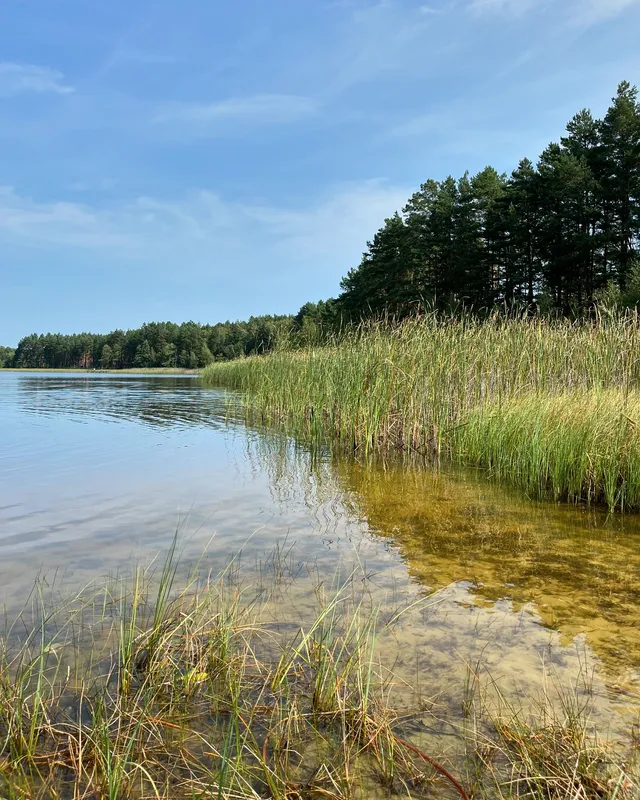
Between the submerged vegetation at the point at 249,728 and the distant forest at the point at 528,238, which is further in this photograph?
the distant forest at the point at 528,238

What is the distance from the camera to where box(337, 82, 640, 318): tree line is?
28.6 metres

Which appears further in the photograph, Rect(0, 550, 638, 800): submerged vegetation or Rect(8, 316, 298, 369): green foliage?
Rect(8, 316, 298, 369): green foliage

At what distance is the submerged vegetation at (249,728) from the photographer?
164cm

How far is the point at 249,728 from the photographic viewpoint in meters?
1.89

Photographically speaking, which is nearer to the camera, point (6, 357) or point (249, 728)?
point (249, 728)

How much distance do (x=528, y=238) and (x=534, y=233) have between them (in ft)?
1.62

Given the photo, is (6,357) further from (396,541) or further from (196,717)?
(196,717)

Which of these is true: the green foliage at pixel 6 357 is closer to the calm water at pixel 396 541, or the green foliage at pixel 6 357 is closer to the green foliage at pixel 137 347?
the green foliage at pixel 137 347

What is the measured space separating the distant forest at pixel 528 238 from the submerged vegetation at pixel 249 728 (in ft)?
42.9

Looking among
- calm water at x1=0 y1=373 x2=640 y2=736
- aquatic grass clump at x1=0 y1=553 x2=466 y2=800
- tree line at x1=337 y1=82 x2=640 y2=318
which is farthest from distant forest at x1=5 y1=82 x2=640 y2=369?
aquatic grass clump at x1=0 y1=553 x2=466 y2=800

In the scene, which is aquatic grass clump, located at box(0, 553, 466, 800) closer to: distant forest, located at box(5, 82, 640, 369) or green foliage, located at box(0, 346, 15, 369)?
distant forest, located at box(5, 82, 640, 369)

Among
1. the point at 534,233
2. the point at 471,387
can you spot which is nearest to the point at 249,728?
the point at 471,387

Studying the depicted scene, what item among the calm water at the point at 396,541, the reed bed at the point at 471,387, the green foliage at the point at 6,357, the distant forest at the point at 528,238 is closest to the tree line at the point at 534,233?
the distant forest at the point at 528,238

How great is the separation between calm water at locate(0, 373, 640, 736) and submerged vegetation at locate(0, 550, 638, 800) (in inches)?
12.2
